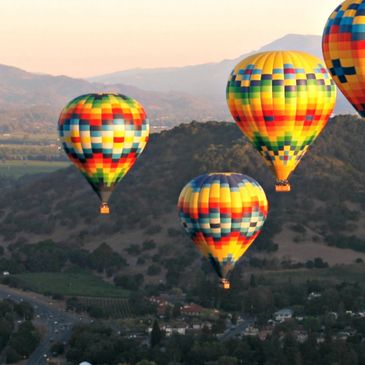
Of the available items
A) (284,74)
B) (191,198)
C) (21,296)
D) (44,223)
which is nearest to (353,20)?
(284,74)

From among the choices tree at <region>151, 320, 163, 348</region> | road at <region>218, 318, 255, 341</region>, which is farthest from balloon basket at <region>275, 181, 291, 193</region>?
road at <region>218, 318, 255, 341</region>

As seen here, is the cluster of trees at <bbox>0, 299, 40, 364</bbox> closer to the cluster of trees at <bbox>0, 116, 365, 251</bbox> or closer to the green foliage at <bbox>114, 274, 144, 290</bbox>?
the green foliage at <bbox>114, 274, 144, 290</bbox>

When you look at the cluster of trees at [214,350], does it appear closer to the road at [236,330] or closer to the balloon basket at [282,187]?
the road at [236,330]

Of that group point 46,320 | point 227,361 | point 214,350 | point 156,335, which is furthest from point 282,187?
point 46,320

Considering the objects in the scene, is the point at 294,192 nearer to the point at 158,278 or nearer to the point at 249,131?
the point at 158,278

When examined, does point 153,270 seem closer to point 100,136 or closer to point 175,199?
point 175,199

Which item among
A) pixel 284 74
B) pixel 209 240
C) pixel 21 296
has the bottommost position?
pixel 21 296

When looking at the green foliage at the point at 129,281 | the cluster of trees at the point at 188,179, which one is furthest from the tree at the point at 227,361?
the cluster of trees at the point at 188,179
